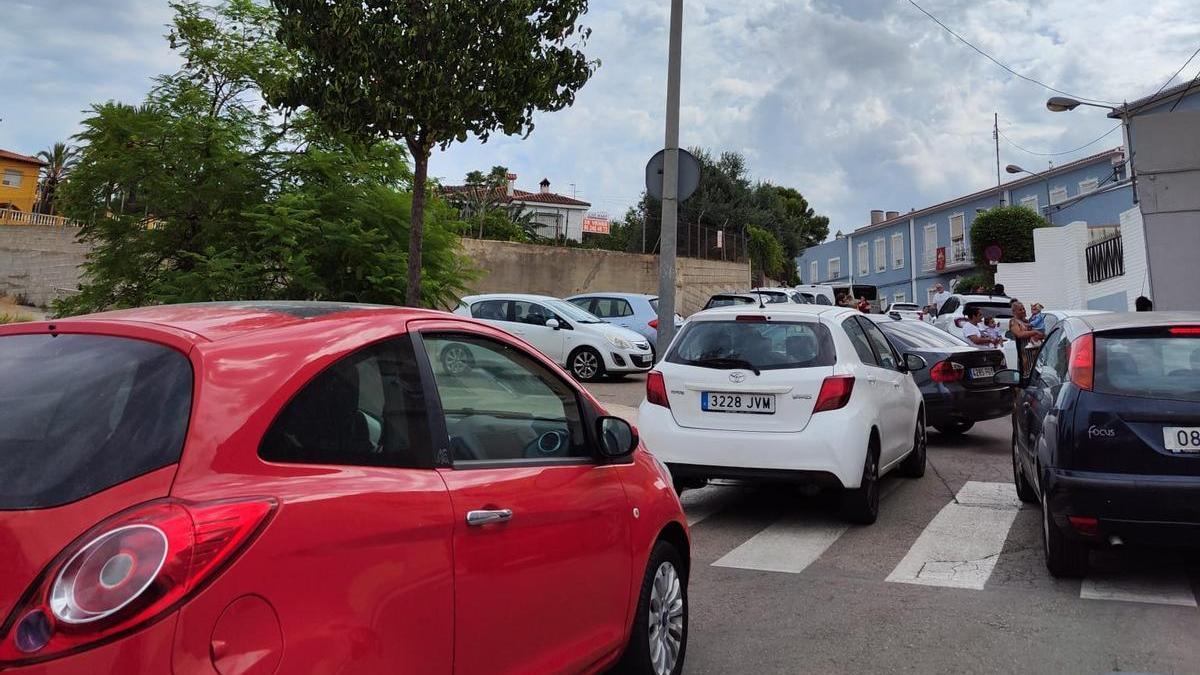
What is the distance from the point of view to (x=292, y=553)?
200 cm

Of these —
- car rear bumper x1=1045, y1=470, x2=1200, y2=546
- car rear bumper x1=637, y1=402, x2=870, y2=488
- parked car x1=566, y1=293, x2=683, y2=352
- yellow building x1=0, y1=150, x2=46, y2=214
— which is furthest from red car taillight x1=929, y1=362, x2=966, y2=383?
yellow building x1=0, y1=150, x2=46, y2=214

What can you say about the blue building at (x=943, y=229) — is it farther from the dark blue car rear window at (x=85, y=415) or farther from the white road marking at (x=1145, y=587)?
the dark blue car rear window at (x=85, y=415)

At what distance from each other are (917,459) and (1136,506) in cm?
392

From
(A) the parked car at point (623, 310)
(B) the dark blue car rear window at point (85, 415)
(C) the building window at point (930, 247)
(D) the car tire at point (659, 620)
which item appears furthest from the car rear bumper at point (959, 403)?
(C) the building window at point (930, 247)

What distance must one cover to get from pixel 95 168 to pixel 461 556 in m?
11.1

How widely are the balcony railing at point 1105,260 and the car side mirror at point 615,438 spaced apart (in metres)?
26.3

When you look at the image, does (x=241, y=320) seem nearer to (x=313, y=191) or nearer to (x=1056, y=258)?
(x=313, y=191)

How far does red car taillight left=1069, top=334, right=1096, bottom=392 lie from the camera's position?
5.18 metres

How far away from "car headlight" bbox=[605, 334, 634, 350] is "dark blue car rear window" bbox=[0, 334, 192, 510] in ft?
45.7

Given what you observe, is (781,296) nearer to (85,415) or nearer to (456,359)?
(456,359)

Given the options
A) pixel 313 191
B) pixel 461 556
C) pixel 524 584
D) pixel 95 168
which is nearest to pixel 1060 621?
pixel 524 584

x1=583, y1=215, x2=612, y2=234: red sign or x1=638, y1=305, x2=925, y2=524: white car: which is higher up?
x1=583, y1=215, x2=612, y2=234: red sign

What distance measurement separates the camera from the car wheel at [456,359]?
292 centimetres

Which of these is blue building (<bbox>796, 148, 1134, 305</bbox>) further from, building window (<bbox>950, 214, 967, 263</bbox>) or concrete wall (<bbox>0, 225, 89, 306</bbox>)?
concrete wall (<bbox>0, 225, 89, 306</bbox>)
